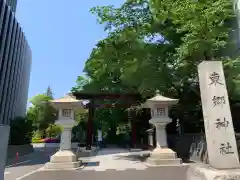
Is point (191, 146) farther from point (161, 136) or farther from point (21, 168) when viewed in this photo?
point (21, 168)

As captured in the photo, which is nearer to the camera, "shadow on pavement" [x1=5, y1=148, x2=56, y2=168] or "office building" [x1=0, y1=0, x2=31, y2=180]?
"shadow on pavement" [x1=5, y1=148, x2=56, y2=168]

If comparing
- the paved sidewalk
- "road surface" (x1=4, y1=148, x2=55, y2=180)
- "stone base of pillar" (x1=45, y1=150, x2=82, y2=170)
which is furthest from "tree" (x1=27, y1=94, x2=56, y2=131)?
"stone base of pillar" (x1=45, y1=150, x2=82, y2=170)

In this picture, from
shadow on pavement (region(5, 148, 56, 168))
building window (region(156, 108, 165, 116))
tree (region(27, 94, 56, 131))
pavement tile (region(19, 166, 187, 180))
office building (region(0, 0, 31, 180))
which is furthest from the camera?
tree (region(27, 94, 56, 131))

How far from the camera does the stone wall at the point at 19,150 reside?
84.0ft

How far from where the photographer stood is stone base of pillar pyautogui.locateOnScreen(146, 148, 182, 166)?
39.1ft

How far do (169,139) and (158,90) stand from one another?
896 centimetres

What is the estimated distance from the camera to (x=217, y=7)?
11758mm

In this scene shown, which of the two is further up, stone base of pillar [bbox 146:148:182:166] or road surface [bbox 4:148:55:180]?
stone base of pillar [bbox 146:148:182:166]

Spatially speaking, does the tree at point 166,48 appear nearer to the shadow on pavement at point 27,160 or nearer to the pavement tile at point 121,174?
the pavement tile at point 121,174

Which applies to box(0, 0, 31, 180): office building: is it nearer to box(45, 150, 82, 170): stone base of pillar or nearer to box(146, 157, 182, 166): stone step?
box(45, 150, 82, 170): stone base of pillar

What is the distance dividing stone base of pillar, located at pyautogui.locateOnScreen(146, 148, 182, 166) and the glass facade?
2573 centimetres

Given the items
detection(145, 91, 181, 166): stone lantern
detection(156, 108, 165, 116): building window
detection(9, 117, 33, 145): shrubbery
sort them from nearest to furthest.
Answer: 1. detection(145, 91, 181, 166): stone lantern
2. detection(156, 108, 165, 116): building window
3. detection(9, 117, 33, 145): shrubbery

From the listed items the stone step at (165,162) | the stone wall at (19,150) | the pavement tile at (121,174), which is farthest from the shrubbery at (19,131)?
the stone step at (165,162)

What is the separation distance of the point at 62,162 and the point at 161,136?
19.8 feet
